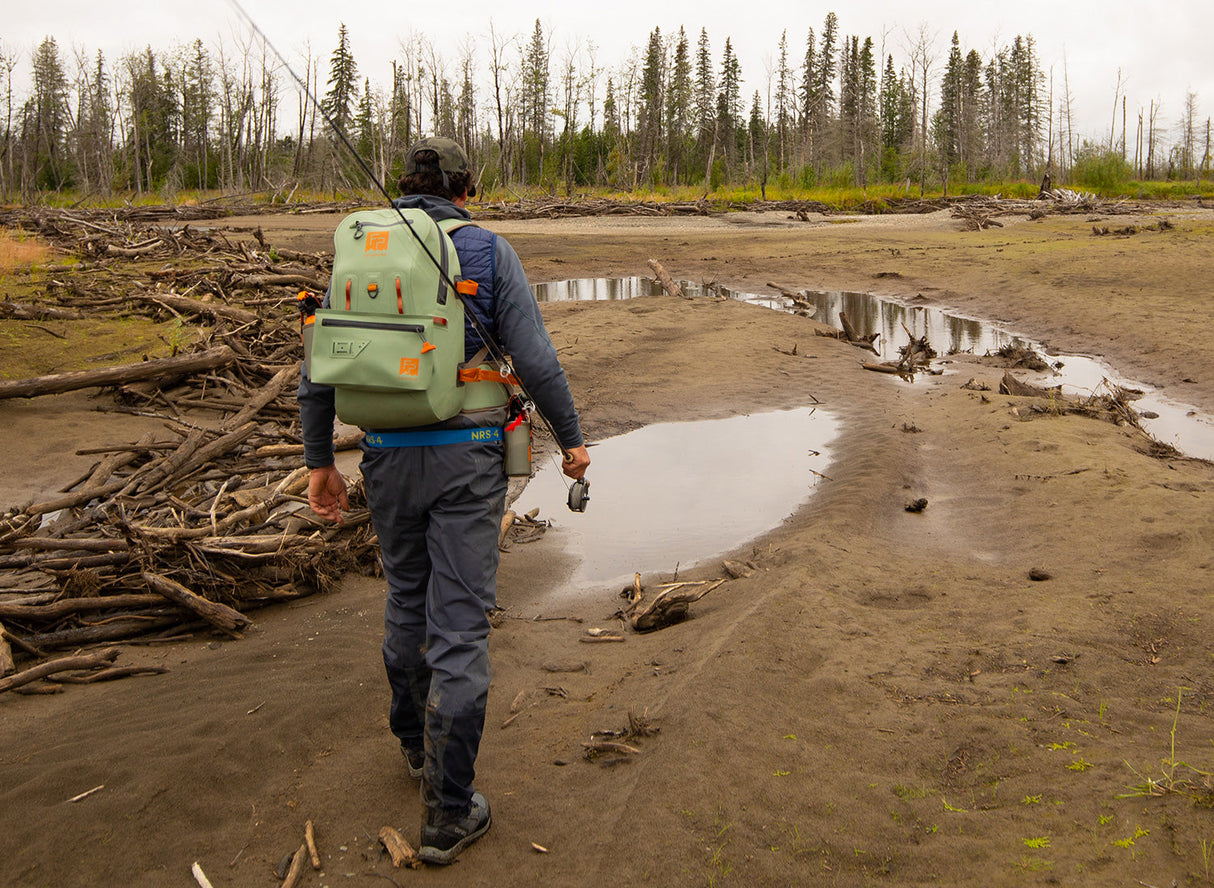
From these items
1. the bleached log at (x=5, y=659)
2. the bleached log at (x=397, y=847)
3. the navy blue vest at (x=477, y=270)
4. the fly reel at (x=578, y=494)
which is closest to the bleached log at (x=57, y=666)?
the bleached log at (x=5, y=659)

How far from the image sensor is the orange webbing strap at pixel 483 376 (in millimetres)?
2871

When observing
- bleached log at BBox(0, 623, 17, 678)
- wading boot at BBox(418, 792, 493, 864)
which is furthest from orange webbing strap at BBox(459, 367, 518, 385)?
bleached log at BBox(0, 623, 17, 678)

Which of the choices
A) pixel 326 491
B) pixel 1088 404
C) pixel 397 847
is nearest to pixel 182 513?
pixel 326 491

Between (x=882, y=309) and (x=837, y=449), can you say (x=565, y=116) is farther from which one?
(x=837, y=449)

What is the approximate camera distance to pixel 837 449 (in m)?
8.59

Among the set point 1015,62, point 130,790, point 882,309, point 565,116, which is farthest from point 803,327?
point 1015,62

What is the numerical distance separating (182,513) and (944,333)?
1242 centimetres

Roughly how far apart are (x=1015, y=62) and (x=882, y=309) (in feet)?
231

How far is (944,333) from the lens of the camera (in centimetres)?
1482

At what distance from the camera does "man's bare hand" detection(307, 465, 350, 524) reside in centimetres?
319

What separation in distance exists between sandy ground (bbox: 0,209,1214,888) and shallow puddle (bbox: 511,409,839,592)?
0.84ft

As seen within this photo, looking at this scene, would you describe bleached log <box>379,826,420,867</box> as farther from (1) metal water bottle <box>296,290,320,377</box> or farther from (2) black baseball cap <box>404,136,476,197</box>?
(2) black baseball cap <box>404,136,476,197</box>

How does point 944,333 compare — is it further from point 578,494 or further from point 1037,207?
point 1037,207

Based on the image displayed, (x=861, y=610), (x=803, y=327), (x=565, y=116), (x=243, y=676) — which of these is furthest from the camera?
(x=565, y=116)
